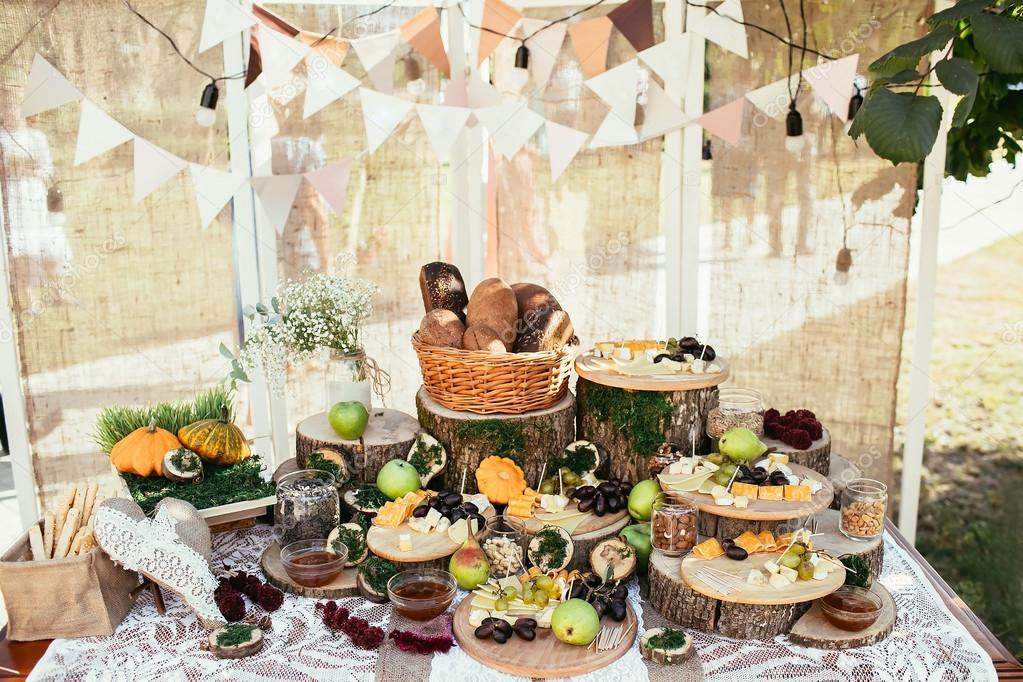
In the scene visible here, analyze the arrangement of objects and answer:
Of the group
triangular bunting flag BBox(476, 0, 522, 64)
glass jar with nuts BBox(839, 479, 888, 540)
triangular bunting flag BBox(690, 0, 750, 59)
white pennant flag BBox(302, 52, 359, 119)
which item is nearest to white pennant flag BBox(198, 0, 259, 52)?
white pennant flag BBox(302, 52, 359, 119)

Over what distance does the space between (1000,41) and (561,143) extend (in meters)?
1.48

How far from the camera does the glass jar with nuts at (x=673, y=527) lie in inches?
80.6

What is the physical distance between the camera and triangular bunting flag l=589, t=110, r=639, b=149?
3.05 meters

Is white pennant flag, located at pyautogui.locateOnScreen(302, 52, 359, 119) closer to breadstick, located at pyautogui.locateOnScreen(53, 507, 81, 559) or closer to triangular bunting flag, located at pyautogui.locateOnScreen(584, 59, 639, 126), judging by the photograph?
triangular bunting flag, located at pyautogui.locateOnScreen(584, 59, 639, 126)

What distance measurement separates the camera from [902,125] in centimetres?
184

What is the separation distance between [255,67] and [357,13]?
0.39 m

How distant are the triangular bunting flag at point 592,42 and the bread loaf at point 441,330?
1137mm

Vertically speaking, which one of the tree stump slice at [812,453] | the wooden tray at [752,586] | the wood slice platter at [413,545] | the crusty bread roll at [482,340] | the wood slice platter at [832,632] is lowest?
the wood slice platter at [832,632]

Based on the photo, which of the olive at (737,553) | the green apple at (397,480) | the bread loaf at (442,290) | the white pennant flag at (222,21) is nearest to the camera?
the olive at (737,553)

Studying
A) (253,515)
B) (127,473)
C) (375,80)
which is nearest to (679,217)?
(375,80)

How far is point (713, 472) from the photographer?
7.20 ft

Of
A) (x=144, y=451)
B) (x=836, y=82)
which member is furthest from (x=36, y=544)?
(x=836, y=82)

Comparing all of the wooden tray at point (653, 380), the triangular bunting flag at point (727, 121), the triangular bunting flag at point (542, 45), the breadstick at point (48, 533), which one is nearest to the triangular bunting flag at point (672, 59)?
the triangular bunting flag at point (727, 121)

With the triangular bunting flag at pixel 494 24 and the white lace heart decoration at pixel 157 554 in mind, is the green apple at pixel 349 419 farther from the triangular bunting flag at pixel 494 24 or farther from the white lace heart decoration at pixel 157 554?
the triangular bunting flag at pixel 494 24
